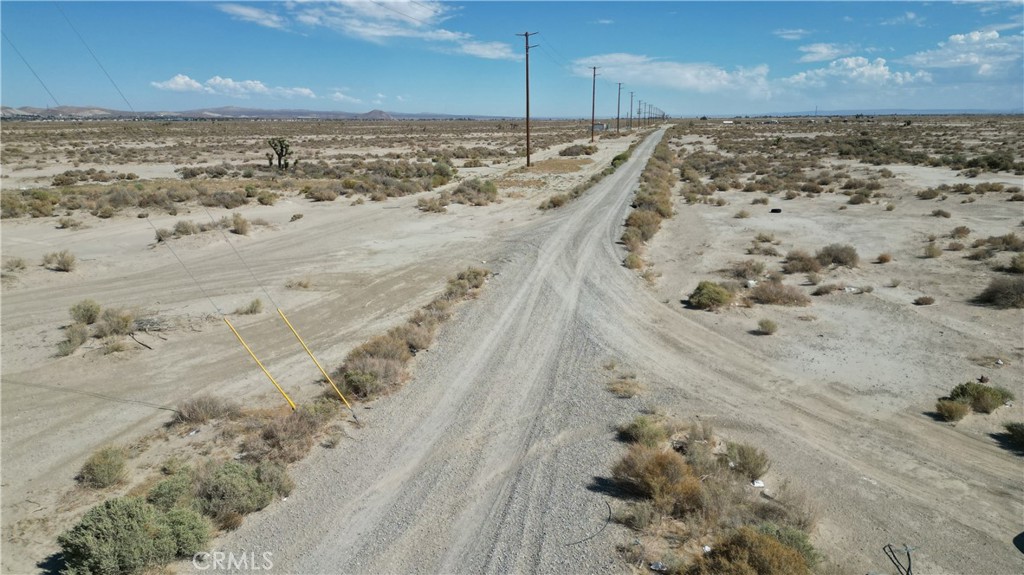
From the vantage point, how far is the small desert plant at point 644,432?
8.39 metres

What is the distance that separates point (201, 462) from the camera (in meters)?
8.19

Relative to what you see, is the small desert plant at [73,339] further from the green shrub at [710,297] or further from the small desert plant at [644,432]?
the green shrub at [710,297]

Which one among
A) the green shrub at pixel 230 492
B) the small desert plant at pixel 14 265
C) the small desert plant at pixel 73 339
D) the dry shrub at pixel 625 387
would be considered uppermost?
the small desert plant at pixel 14 265

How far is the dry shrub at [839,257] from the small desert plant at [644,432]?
14406mm

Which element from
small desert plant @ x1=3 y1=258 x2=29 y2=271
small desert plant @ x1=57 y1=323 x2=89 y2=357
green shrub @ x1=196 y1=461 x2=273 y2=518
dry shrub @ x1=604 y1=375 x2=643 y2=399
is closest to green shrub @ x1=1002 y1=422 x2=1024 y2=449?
dry shrub @ x1=604 y1=375 x2=643 y2=399

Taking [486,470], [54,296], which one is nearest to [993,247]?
[486,470]

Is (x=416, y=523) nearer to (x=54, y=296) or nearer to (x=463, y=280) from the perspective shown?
(x=463, y=280)

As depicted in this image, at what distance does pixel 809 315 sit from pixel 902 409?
5.40 m

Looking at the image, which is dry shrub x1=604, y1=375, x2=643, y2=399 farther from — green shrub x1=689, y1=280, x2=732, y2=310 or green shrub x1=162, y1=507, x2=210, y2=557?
green shrub x1=162, y1=507, x2=210, y2=557

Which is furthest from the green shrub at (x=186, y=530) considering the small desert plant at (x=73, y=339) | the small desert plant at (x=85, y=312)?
the small desert plant at (x=85, y=312)

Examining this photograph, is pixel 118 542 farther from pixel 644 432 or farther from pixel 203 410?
pixel 644 432

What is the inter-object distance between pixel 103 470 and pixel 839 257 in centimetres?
2230

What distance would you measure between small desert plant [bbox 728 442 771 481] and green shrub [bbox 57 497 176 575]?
7.67 metres

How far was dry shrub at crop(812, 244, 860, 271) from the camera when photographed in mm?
19250
